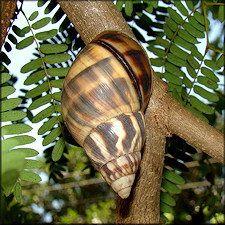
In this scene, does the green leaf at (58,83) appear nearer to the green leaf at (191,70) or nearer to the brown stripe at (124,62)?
the brown stripe at (124,62)

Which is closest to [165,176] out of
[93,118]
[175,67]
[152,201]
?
[152,201]

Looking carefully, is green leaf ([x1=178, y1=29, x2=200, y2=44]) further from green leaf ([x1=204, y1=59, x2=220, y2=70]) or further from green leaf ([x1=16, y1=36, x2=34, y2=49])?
green leaf ([x1=16, y1=36, x2=34, y2=49])

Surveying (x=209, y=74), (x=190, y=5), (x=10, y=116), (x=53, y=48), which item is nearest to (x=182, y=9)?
(x=190, y=5)

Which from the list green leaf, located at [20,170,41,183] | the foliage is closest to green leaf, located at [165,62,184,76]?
the foliage

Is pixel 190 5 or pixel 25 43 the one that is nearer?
pixel 25 43

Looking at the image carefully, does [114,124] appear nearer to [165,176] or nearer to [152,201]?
[152,201]

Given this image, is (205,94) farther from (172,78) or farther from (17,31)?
(17,31)
